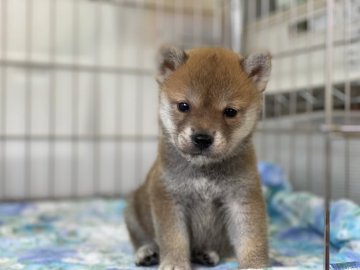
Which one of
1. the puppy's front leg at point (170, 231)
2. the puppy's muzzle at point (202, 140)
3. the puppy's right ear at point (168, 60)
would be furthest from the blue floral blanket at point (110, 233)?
the puppy's right ear at point (168, 60)

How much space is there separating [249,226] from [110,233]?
0.82m

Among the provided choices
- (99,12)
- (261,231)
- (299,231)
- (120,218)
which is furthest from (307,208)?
(99,12)

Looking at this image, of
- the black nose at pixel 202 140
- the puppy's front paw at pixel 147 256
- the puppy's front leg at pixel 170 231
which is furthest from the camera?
the puppy's front paw at pixel 147 256

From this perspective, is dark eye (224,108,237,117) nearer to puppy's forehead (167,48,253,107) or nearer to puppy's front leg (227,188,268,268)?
puppy's forehead (167,48,253,107)

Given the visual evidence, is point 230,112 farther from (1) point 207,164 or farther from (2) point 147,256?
(2) point 147,256

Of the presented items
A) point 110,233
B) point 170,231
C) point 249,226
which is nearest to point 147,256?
Answer: point 170,231

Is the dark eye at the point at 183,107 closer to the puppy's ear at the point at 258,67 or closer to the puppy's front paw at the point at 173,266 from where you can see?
the puppy's ear at the point at 258,67

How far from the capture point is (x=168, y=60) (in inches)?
58.0

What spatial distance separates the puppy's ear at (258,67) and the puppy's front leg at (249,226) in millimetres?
340

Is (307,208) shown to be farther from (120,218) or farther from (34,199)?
(34,199)

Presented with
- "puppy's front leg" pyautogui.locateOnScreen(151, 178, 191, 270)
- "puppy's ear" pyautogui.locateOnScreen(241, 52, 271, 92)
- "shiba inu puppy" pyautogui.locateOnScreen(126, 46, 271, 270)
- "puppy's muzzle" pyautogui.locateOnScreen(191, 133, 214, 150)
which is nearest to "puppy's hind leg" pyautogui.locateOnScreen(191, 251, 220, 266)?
"shiba inu puppy" pyautogui.locateOnScreen(126, 46, 271, 270)

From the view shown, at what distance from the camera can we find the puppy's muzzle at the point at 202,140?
1.26 meters

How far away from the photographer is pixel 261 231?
140 cm

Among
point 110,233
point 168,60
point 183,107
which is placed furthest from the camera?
point 110,233
